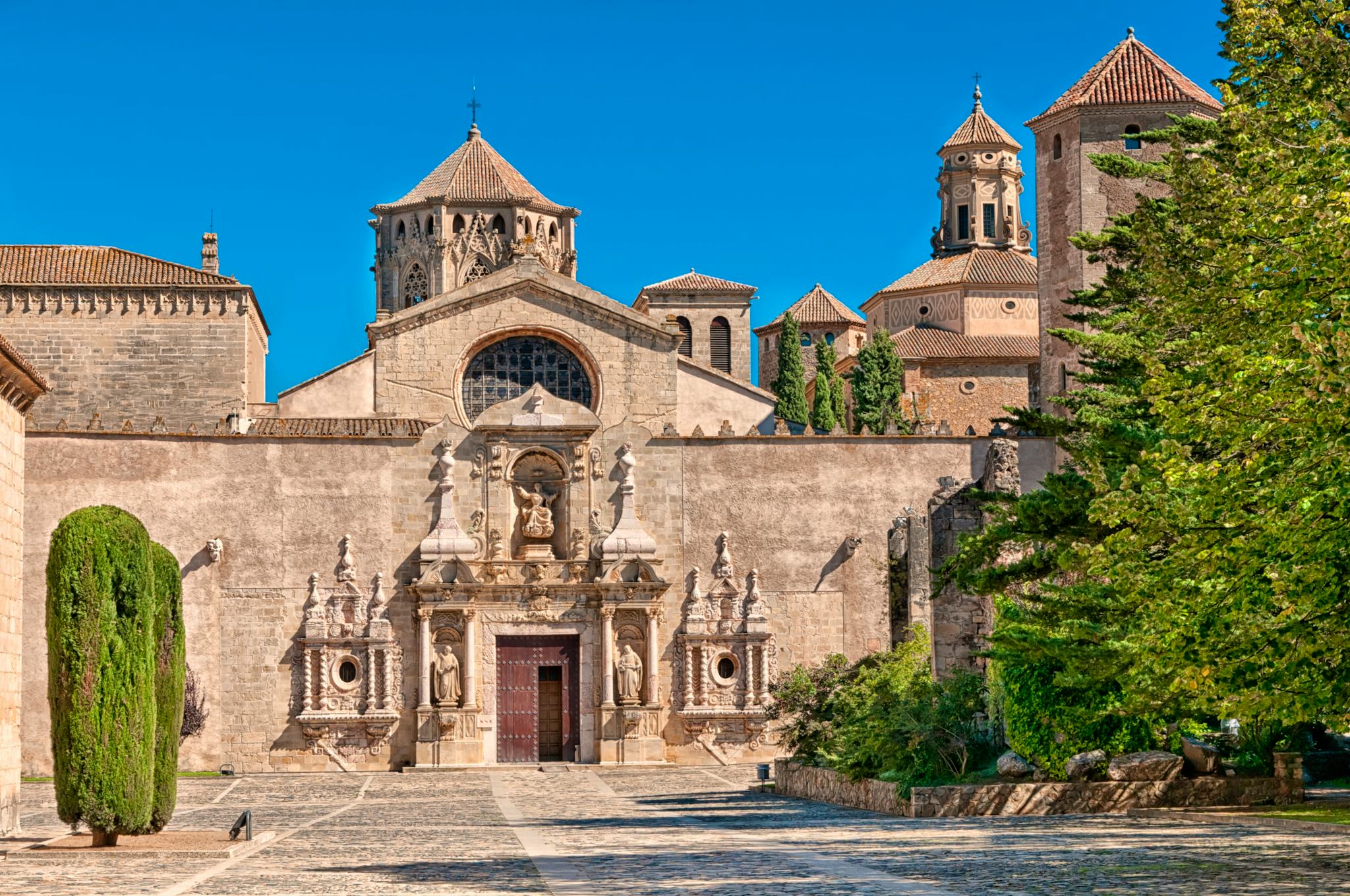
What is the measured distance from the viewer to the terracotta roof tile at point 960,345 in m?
67.2

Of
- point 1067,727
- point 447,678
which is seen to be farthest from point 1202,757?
point 447,678

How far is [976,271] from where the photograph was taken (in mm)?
74625

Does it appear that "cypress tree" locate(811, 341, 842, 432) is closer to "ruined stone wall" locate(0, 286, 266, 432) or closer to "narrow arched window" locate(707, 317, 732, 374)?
"narrow arched window" locate(707, 317, 732, 374)

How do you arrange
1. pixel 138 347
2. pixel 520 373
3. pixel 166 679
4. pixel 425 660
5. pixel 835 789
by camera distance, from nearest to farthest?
1. pixel 166 679
2. pixel 835 789
3. pixel 425 660
4. pixel 520 373
5. pixel 138 347

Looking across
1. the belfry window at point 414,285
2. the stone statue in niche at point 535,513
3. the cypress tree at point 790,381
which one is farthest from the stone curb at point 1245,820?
the belfry window at point 414,285

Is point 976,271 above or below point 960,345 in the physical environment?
above

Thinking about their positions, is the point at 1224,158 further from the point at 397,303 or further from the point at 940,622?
the point at 397,303

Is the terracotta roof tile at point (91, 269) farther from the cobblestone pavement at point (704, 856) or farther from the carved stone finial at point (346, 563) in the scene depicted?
the cobblestone pavement at point (704, 856)

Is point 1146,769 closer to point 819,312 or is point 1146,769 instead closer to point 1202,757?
point 1202,757

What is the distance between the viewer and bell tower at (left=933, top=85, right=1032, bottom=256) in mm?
82375

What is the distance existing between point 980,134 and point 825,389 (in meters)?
23.2

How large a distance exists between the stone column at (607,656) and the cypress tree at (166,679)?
18373 mm

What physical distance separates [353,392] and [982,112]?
51324 millimetres

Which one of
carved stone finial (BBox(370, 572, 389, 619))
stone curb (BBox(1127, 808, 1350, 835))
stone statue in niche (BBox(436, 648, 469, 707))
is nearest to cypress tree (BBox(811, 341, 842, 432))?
stone statue in niche (BBox(436, 648, 469, 707))
